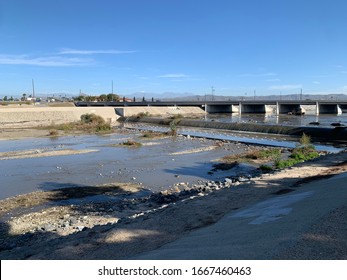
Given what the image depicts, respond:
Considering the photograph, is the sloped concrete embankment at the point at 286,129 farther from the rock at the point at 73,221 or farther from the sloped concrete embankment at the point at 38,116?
the rock at the point at 73,221

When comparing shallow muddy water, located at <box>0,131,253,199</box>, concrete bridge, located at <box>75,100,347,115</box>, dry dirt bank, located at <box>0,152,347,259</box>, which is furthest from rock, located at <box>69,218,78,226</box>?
concrete bridge, located at <box>75,100,347,115</box>

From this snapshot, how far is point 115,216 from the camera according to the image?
11977 millimetres

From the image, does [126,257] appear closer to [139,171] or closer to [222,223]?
[222,223]

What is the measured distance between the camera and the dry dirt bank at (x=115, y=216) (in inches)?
304

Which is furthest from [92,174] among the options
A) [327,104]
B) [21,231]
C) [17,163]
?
[327,104]

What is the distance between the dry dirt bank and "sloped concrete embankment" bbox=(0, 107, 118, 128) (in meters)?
50.6

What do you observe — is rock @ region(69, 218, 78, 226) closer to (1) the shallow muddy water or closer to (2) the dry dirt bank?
(2) the dry dirt bank

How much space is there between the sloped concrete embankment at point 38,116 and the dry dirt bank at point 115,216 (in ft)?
166

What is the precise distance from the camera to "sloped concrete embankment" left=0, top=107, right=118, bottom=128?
2508 inches

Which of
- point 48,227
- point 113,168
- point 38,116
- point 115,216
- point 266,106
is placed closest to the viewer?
point 48,227

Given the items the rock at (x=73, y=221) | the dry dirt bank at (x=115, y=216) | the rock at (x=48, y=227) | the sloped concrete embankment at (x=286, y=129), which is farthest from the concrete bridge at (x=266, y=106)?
the rock at (x=48, y=227)

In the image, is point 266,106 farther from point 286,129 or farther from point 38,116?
point 286,129

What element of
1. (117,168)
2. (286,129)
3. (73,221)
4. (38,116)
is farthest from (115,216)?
(38,116)

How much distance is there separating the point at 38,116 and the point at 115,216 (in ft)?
204
